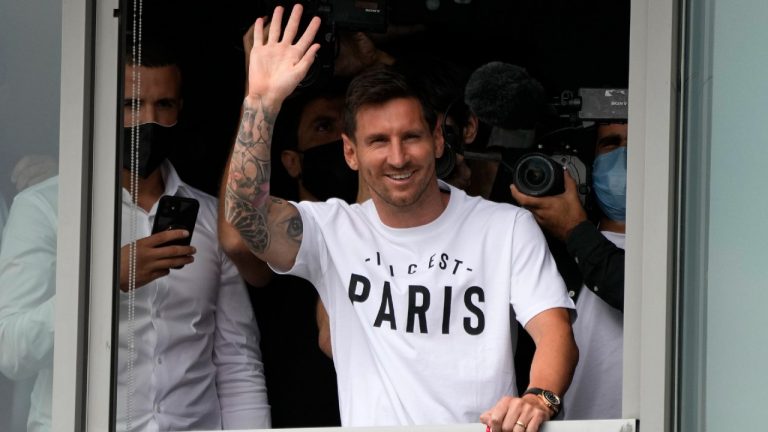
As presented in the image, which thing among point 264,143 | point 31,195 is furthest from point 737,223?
point 31,195

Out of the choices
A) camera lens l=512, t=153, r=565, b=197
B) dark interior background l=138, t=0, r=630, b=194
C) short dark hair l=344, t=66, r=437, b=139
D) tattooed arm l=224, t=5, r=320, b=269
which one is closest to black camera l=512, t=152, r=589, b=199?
camera lens l=512, t=153, r=565, b=197

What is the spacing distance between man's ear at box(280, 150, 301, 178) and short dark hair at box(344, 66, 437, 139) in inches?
7.4

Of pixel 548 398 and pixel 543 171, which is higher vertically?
pixel 543 171

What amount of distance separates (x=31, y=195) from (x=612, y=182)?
1888 millimetres

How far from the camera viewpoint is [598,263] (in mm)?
4527

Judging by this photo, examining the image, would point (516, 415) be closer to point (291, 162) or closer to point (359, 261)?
point (359, 261)

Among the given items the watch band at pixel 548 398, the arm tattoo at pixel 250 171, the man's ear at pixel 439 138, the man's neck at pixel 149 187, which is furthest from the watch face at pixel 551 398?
the man's neck at pixel 149 187

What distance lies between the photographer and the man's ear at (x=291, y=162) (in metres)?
4.46

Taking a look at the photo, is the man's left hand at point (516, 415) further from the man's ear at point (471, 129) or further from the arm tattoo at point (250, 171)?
the arm tattoo at point (250, 171)

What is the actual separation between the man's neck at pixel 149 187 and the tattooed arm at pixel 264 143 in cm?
22

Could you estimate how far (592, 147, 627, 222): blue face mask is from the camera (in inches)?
178

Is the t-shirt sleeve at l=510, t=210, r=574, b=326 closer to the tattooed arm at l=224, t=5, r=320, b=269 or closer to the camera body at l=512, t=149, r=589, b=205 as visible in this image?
the camera body at l=512, t=149, r=589, b=205

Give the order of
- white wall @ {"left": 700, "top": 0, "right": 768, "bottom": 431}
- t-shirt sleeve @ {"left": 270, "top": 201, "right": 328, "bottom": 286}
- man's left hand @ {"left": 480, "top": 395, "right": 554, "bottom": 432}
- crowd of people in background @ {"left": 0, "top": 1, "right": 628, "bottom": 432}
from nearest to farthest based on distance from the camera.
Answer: white wall @ {"left": 700, "top": 0, "right": 768, "bottom": 431}, man's left hand @ {"left": 480, "top": 395, "right": 554, "bottom": 432}, crowd of people in background @ {"left": 0, "top": 1, "right": 628, "bottom": 432}, t-shirt sleeve @ {"left": 270, "top": 201, "right": 328, "bottom": 286}

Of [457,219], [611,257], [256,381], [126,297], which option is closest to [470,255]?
[457,219]
